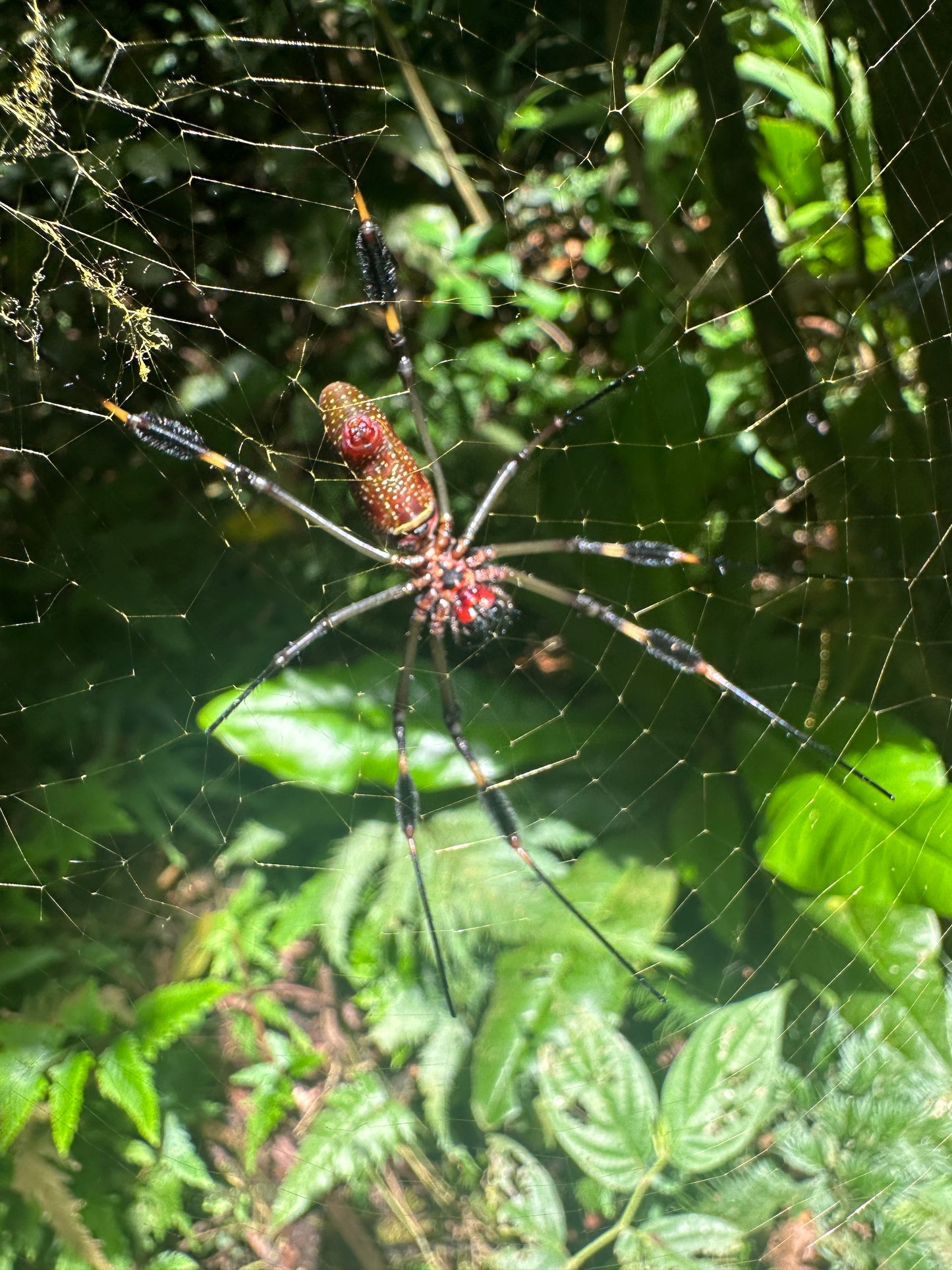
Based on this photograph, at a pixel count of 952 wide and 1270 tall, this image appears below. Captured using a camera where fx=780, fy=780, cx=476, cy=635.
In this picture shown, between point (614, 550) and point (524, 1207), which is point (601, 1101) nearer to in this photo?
point (524, 1207)

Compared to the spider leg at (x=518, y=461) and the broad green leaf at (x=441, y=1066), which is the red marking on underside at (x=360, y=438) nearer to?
the spider leg at (x=518, y=461)

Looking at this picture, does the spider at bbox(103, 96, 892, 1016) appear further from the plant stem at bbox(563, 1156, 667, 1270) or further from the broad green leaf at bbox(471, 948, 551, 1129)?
the plant stem at bbox(563, 1156, 667, 1270)

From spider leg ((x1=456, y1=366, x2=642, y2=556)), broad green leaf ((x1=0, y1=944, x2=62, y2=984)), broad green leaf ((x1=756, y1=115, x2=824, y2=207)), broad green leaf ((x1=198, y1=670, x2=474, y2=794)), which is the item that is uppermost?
broad green leaf ((x1=756, y1=115, x2=824, y2=207))

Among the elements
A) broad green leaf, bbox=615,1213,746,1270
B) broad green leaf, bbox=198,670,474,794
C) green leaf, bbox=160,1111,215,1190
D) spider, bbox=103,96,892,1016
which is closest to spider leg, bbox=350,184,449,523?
spider, bbox=103,96,892,1016

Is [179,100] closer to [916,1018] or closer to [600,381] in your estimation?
[600,381]

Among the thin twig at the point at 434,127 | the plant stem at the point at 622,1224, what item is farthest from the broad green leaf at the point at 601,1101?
the thin twig at the point at 434,127

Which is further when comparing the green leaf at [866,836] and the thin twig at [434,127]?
the green leaf at [866,836]
